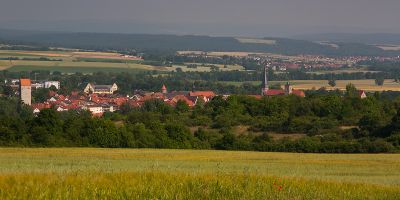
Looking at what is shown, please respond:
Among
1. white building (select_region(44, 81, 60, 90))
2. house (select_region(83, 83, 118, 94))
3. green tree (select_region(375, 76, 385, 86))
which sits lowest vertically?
house (select_region(83, 83, 118, 94))

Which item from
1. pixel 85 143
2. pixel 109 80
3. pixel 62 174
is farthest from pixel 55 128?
pixel 109 80

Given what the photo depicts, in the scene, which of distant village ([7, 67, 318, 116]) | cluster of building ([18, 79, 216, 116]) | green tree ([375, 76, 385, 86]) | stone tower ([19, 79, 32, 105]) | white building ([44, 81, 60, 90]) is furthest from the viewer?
green tree ([375, 76, 385, 86])

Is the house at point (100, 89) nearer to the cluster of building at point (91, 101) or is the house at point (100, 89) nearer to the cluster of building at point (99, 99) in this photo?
the cluster of building at point (99, 99)

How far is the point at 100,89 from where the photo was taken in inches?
6127

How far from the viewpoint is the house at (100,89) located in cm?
15362

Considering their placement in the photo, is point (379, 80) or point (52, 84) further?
point (379, 80)

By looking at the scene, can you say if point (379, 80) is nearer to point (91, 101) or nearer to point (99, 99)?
point (99, 99)

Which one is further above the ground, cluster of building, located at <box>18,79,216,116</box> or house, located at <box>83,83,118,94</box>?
cluster of building, located at <box>18,79,216,116</box>

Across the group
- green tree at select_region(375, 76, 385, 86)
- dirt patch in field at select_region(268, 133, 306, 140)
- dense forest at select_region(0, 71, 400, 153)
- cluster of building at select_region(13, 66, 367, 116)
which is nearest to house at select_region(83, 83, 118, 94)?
cluster of building at select_region(13, 66, 367, 116)

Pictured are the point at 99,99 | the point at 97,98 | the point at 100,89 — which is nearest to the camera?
the point at 99,99

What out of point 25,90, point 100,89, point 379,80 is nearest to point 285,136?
point 25,90

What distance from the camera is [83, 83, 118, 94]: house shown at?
6048 inches

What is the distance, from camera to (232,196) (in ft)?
51.1

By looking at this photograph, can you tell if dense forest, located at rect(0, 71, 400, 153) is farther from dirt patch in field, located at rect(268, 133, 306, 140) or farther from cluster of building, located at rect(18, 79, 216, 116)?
cluster of building, located at rect(18, 79, 216, 116)
